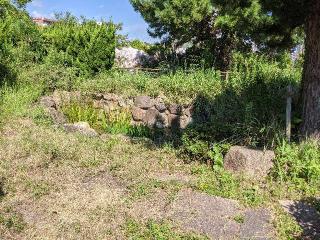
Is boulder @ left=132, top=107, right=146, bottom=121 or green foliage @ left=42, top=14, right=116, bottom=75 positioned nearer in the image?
boulder @ left=132, top=107, right=146, bottom=121

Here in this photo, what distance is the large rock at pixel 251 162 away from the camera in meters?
6.25

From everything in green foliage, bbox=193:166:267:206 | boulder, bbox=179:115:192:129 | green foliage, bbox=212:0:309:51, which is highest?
green foliage, bbox=212:0:309:51

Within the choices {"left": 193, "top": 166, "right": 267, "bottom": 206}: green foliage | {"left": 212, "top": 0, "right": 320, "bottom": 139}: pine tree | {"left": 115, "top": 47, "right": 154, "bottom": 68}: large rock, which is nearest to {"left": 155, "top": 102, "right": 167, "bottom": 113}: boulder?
{"left": 212, "top": 0, "right": 320, "bottom": 139}: pine tree

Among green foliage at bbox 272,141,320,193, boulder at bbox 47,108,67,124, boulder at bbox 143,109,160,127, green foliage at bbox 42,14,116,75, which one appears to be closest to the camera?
green foliage at bbox 272,141,320,193

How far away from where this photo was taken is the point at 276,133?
674cm

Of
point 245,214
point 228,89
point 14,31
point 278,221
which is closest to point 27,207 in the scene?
point 245,214

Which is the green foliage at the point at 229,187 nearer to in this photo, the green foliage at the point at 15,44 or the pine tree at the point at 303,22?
the pine tree at the point at 303,22

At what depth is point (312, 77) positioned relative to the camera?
670cm

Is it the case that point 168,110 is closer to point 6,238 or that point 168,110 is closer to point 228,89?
point 228,89

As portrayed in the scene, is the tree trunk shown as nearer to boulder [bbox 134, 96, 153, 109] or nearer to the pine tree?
the pine tree

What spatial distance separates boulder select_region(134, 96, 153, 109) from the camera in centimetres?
1186

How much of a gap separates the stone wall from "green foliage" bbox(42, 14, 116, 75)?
138cm

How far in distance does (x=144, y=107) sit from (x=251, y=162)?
19.5ft

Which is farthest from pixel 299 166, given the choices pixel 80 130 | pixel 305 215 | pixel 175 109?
pixel 175 109
